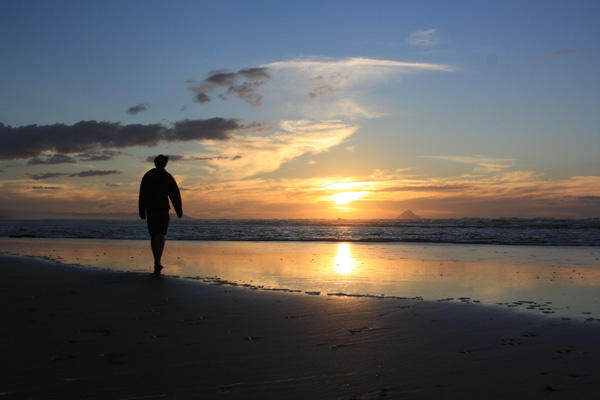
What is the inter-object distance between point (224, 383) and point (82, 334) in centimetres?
210

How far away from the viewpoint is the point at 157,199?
9547 millimetres

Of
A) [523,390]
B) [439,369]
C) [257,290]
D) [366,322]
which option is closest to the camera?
[523,390]

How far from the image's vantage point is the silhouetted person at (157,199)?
375 inches

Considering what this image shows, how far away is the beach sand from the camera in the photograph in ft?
10.8

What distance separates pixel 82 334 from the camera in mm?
4625

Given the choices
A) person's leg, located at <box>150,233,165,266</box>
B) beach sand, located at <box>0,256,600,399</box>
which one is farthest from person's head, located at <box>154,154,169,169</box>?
beach sand, located at <box>0,256,600,399</box>

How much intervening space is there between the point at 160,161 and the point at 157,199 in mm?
823

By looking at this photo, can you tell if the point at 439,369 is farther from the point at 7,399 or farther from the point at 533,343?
the point at 7,399

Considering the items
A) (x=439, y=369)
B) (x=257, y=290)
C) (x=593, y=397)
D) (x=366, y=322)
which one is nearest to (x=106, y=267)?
(x=257, y=290)

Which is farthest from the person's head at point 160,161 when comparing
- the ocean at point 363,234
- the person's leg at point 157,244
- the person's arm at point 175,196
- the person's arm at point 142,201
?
the ocean at point 363,234

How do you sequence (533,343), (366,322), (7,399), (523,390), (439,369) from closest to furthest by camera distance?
(7,399) → (523,390) → (439,369) → (533,343) → (366,322)

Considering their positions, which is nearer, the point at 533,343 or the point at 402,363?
the point at 402,363

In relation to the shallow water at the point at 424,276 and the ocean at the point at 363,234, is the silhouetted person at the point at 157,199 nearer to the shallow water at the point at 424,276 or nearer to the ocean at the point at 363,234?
the shallow water at the point at 424,276

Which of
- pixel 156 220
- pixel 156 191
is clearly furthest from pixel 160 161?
pixel 156 220
